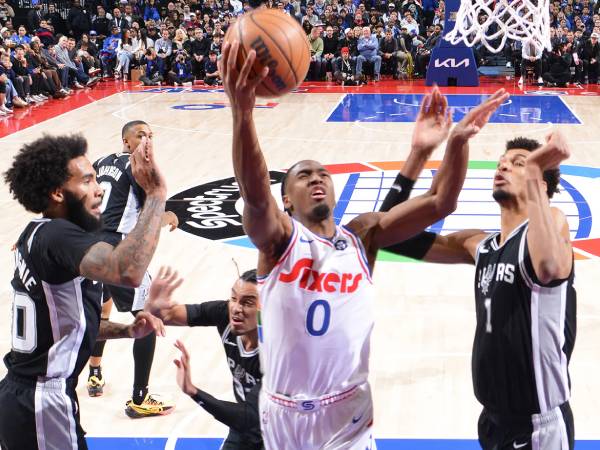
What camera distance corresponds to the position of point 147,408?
5590mm

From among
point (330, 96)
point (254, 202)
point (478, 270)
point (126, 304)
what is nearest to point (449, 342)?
point (126, 304)

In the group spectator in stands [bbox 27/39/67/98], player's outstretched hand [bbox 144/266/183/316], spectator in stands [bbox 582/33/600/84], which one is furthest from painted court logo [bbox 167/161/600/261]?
spectator in stands [bbox 582/33/600/84]

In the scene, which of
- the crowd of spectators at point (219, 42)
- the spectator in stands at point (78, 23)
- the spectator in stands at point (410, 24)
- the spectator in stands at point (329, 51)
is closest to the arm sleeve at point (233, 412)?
the crowd of spectators at point (219, 42)

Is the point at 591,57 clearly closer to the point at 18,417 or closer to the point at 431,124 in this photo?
the point at 431,124

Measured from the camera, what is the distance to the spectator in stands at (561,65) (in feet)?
70.6

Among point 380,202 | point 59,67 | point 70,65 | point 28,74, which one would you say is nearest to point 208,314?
point 380,202

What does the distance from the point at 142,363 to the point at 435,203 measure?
2.67 m

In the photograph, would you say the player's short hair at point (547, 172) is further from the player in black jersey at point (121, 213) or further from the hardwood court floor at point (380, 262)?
the player in black jersey at point (121, 213)

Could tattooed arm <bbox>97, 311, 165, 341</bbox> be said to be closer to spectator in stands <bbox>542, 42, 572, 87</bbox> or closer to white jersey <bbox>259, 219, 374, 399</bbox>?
white jersey <bbox>259, 219, 374, 399</bbox>

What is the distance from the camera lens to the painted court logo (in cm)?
932

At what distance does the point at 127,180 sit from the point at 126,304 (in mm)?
802

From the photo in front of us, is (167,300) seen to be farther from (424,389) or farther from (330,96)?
(330,96)

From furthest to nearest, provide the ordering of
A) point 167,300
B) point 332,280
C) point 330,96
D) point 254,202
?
point 330,96
point 167,300
point 332,280
point 254,202

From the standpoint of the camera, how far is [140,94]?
20828 mm
